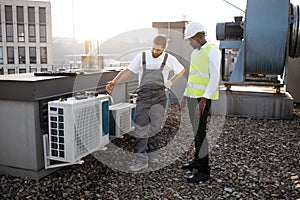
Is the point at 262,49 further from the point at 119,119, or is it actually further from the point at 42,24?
the point at 42,24

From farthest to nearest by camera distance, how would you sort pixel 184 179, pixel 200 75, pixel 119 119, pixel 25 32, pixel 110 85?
1. pixel 25 32
2. pixel 119 119
3. pixel 110 85
4. pixel 184 179
5. pixel 200 75

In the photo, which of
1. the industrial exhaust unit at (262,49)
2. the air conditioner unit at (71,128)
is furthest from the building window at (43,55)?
the air conditioner unit at (71,128)

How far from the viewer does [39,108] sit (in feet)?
8.47

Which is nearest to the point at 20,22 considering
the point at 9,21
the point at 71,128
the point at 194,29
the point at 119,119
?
the point at 9,21

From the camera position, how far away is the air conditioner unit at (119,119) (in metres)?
3.39

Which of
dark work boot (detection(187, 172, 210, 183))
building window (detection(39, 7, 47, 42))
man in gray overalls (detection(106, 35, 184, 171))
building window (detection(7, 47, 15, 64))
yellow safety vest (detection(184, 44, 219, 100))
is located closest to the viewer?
yellow safety vest (detection(184, 44, 219, 100))

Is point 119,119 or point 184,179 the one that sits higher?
point 119,119

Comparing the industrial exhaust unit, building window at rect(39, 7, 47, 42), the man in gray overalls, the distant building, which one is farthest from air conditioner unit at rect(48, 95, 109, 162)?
building window at rect(39, 7, 47, 42)

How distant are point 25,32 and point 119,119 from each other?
17.3 ft

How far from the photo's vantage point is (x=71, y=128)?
2518mm

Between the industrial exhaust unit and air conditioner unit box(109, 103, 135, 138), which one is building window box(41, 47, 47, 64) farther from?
the industrial exhaust unit

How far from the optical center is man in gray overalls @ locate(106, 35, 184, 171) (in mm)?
2963

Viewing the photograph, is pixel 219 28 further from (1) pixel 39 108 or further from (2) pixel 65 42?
(1) pixel 39 108

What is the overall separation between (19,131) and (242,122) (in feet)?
11.8
